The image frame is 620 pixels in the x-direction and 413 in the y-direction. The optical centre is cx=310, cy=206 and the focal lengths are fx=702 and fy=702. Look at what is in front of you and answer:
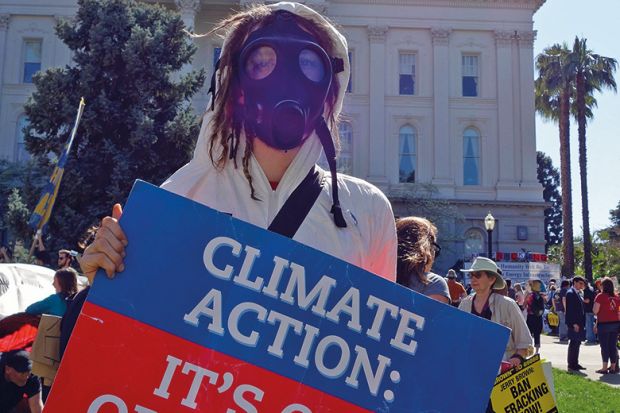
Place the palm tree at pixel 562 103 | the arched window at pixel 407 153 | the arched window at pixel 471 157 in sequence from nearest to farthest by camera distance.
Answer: the palm tree at pixel 562 103 → the arched window at pixel 407 153 → the arched window at pixel 471 157

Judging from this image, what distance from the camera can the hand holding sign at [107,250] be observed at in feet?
4.89

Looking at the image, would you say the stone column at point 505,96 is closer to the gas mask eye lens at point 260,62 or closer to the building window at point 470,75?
the building window at point 470,75

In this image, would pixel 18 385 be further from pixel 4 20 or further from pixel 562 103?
pixel 4 20

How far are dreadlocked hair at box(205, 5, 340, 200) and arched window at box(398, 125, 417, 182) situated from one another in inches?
1384

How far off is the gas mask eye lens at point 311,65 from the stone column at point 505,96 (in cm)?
3665

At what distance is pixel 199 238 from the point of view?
1.54 m

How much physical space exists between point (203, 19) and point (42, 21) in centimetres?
830

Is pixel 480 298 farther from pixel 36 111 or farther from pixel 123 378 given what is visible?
pixel 36 111

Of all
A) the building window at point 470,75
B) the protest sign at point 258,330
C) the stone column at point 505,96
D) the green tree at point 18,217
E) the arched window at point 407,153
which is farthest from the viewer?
the building window at point 470,75

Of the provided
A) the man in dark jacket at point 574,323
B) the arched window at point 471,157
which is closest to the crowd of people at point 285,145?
the man in dark jacket at point 574,323

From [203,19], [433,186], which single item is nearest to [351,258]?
[433,186]

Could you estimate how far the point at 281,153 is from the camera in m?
1.90

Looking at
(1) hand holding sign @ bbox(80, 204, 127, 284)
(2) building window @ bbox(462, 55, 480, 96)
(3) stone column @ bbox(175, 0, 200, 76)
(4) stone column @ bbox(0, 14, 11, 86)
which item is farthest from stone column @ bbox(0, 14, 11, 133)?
(1) hand holding sign @ bbox(80, 204, 127, 284)

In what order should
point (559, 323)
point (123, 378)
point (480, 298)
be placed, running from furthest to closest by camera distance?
1. point (559, 323)
2. point (480, 298)
3. point (123, 378)
